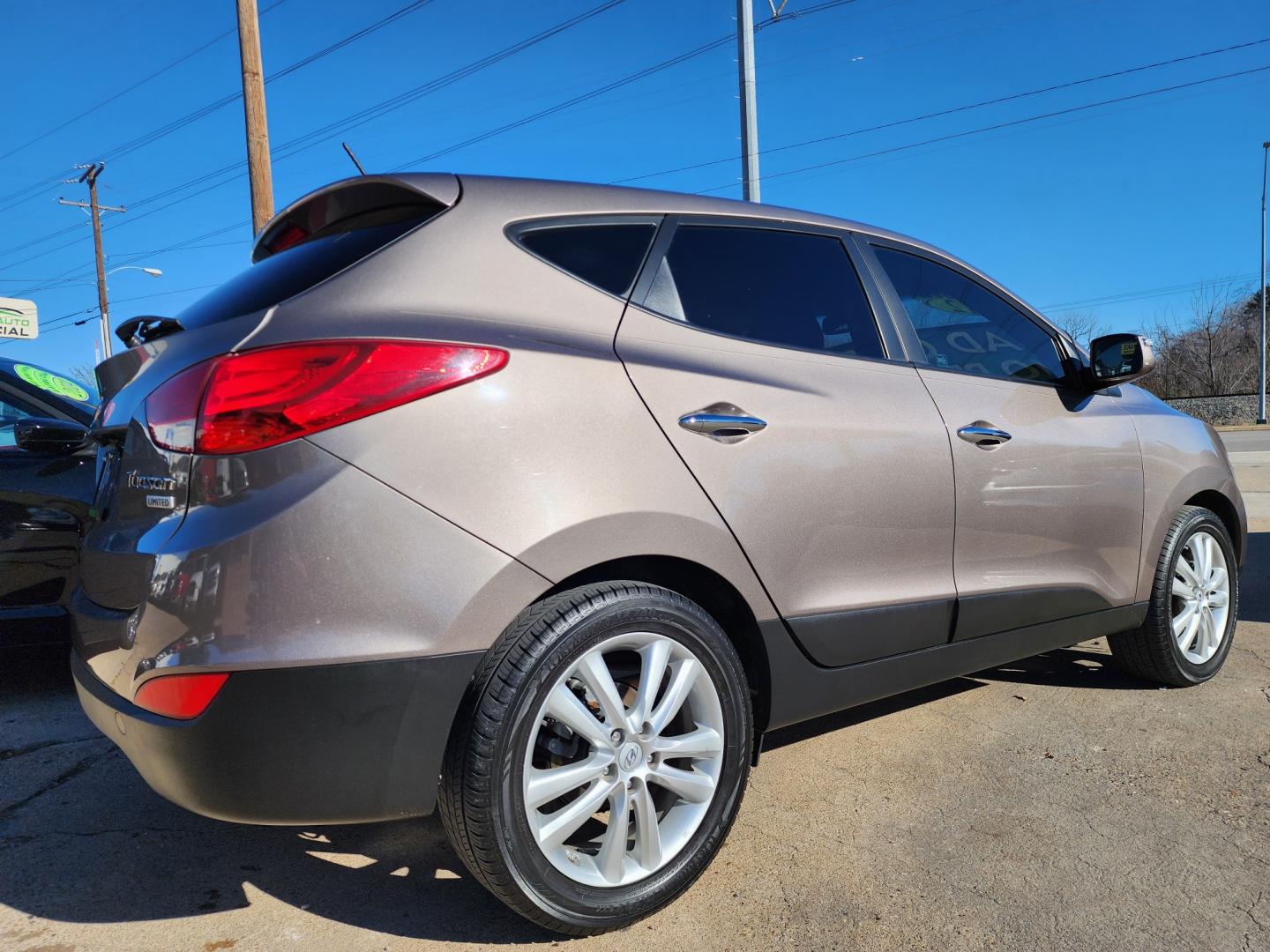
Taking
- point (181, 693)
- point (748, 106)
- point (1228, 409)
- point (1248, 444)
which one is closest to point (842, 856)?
point (181, 693)

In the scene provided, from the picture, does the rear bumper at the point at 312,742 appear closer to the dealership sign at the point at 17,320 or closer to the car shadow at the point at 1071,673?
the car shadow at the point at 1071,673

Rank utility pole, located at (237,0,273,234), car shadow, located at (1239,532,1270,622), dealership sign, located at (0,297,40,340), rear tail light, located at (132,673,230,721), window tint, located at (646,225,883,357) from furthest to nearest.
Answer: dealership sign, located at (0,297,40,340)
utility pole, located at (237,0,273,234)
car shadow, located at (1239,532,1270,622)
window tint, located at (646,225,883,357)
rear tail light, located at (132,673,230,721)

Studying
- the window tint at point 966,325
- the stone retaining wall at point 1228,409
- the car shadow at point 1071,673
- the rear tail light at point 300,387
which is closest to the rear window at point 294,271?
the rear tail light at point 300,387

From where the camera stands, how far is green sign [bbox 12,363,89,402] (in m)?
3.97

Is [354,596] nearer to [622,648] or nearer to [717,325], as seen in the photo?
[622,648]

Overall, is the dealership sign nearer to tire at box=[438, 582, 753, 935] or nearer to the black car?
the black car

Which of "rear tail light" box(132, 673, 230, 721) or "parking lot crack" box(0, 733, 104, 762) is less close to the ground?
"rear tail light" box(132, 673, 230, 721)

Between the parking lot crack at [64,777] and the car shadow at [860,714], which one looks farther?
the car shadow at [860,714]

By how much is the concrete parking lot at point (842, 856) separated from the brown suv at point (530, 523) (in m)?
0.32

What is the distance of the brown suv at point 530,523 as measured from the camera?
1.74m

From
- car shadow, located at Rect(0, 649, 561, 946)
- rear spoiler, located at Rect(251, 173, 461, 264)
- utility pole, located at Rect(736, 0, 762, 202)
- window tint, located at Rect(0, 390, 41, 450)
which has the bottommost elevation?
car shadow, located at Rect(0, 649, 561, 946)

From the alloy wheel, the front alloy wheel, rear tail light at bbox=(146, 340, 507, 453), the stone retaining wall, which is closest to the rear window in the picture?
rear tail light at bbox=(146, 340, 507, 453)

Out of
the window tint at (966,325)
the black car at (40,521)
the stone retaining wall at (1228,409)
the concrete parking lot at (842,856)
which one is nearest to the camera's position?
the concrete parking lot at (842,856)

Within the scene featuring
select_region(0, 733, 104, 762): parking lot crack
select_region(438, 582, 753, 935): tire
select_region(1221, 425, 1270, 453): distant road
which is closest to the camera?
select_region(438, 582, 753, 935): tire
